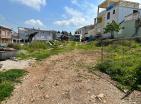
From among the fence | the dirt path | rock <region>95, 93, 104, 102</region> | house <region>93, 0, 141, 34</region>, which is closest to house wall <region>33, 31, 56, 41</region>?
house <region>93, 0, 141, 34</region>

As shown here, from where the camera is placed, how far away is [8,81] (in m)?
14.2

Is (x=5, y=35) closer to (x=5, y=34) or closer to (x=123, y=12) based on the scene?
(x=5, y=34)

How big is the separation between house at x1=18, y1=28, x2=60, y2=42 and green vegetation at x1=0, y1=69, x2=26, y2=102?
50921mm

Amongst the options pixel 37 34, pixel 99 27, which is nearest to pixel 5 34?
pixel 37 34

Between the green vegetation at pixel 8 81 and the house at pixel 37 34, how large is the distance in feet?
167

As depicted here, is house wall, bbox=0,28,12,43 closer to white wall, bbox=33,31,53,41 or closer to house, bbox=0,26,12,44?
house, bbox=0,26,12,44

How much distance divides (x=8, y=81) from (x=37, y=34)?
57816 mm

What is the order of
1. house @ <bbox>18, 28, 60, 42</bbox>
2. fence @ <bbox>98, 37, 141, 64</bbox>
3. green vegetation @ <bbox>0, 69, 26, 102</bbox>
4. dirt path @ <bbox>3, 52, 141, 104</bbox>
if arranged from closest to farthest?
1. dirt path @ <bbox>3, 52, 141, 104</bbox>
2. green vegetation @ <bbox>0, 69, 26, 102</bbox>
3. fence @ <bbox>98, 37, 141, 64</bbox>
4. house @ <bbox>18, 28, 60, 42</bbox>

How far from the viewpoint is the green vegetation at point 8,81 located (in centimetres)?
1221

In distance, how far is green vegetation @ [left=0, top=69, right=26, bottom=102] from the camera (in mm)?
12211

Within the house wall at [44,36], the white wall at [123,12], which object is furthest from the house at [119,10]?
the house wall at [44,36]

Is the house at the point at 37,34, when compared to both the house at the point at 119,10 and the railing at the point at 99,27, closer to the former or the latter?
the railing at the point at 99,27

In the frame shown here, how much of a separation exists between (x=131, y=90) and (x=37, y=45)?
97.5 ft

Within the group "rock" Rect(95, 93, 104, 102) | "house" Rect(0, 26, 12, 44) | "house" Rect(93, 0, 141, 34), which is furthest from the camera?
"house" Rect(0, 26, 12, 44)
